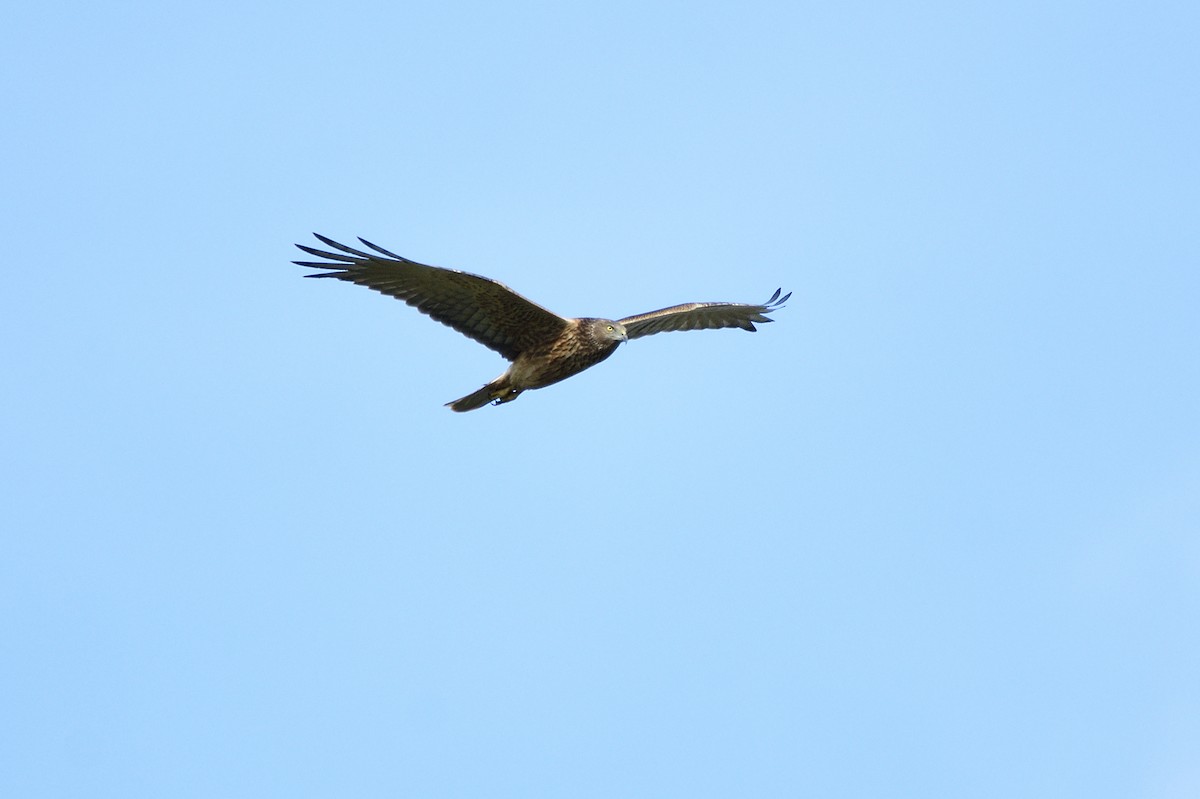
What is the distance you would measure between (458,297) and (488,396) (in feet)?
3.62

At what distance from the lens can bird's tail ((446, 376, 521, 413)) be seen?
15.3 m

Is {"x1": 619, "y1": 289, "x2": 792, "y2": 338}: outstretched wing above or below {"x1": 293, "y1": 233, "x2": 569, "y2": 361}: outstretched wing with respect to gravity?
above

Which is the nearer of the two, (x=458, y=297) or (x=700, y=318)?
(x=458, y=297)

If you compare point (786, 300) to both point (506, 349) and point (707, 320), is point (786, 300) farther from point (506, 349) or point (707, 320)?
point (506, 349)

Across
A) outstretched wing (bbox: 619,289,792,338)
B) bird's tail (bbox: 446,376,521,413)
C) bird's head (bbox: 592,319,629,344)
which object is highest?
outstretched wing (bbox: 619,289,792,338)

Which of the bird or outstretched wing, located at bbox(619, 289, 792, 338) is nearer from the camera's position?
the bird

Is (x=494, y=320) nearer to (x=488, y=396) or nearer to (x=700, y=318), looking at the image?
(x=488, y=396)

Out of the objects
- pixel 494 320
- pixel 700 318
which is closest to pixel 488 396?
pixel 494 320

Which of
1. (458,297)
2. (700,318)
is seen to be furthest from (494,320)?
(700,318)

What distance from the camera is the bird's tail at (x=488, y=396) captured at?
15266 millimetres

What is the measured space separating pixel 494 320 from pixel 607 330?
1074 mm

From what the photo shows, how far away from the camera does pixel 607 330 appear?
49.4 feet

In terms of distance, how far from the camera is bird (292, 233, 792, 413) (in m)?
14.4

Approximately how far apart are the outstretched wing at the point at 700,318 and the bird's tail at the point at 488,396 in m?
1.39
